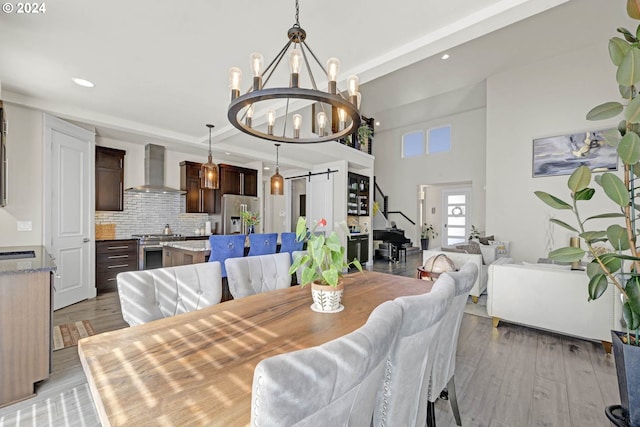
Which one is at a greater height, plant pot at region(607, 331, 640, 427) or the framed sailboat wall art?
the framed sailboat wall art

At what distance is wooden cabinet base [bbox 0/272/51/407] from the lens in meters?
1.81

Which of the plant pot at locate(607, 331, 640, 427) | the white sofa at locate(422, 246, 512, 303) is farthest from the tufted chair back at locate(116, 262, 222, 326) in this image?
the white sofa at locate(422, 246, 512, 303)

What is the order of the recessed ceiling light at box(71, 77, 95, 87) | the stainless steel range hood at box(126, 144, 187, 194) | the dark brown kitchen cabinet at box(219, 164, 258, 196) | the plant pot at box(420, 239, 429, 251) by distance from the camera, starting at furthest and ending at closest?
1. the plant pot at box(420, 239, 429, 251)
2. the dark brown kitchen cabinet at box(219, 164, 258, 196)
3. the stainless steel range hood at box(126, 144, 187, 194)
4. the recessed ceiling light at box(71, 77, 95, 87)

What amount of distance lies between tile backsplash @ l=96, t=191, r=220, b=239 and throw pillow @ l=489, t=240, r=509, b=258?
18.2 feet

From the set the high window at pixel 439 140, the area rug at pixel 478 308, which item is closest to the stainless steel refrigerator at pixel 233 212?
the area rug at pixel 478 308

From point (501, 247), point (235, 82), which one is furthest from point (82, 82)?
point (501, 247)

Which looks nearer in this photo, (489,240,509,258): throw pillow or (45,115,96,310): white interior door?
(45,115,96,310): white interior door

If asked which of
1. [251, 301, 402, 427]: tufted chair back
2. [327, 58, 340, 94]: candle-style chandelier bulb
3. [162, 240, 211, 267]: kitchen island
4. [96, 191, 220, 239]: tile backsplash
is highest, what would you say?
[327, 58, 340, 94]: candle-style chandelier bulb

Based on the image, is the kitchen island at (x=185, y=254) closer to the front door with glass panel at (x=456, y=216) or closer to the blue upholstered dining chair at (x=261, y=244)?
the blue upholstered dining chair at (x=261, y=244)

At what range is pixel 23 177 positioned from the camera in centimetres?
338

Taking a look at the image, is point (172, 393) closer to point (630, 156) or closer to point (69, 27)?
point (630, 156)

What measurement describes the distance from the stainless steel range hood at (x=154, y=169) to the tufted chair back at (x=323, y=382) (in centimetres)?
539

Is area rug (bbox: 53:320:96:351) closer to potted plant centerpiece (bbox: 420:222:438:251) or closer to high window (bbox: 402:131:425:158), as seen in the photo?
potted plant centerpiece (bbox: 420:222:438:251)

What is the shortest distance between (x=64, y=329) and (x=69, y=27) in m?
2.97
